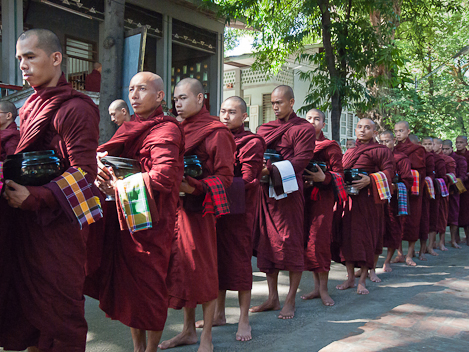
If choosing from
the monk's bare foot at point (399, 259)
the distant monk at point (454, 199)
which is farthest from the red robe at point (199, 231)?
the distant monk at point (454, 199)

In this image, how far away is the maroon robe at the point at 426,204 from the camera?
806 cm

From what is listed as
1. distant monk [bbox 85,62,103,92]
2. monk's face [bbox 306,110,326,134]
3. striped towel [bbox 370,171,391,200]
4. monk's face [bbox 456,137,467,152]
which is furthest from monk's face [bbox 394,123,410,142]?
distant monk [bbox 85,62,103,92]

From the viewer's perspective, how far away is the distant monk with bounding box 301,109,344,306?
4977 mm

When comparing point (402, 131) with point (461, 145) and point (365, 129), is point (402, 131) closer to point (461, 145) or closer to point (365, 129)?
point (365, 129)

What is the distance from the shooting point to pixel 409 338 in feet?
11.5

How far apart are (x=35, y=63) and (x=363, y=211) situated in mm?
4236

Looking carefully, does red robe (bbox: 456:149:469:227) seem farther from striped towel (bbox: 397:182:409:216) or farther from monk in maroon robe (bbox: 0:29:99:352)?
monk in maroon robe (bbox: 0:29:99:352)

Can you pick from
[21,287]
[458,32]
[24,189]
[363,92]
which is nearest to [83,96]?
[24,189]

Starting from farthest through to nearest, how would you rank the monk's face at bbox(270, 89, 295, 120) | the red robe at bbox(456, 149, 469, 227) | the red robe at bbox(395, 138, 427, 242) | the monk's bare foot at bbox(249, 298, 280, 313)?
the red robe at bbox(456, 149, 469, 227) → the red robe at bbox(395, 138, 427, 242) → the monk's face at bbox(270, 89, 295, 120) → the monk's bare foot at bbox(249, 298, 280, 313)

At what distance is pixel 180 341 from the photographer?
3.69m

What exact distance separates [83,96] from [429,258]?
729 centimetres

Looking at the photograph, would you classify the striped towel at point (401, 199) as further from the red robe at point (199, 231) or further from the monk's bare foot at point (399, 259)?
the red robe at point (199, 231)

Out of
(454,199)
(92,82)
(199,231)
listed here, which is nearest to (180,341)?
(199,231)

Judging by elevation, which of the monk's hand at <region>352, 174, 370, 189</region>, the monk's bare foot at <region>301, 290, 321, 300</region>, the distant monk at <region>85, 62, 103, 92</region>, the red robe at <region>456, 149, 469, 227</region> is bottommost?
the monk's bare foot at <region>301, 290, 321, 300</region>
